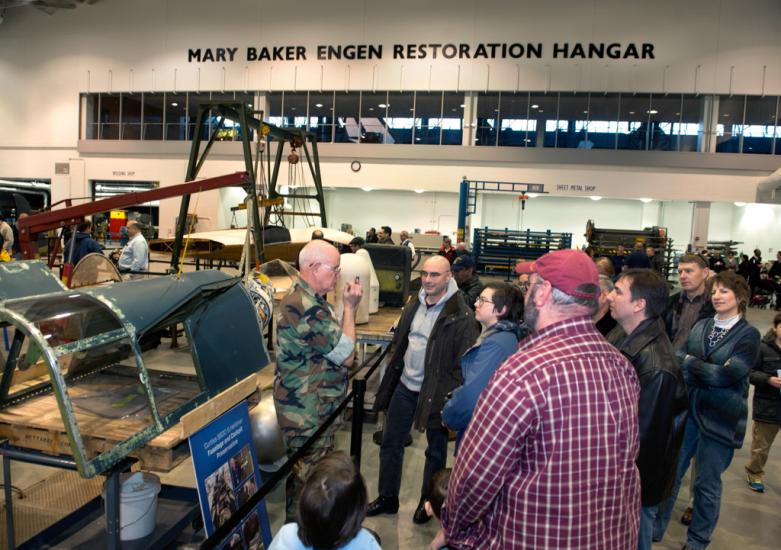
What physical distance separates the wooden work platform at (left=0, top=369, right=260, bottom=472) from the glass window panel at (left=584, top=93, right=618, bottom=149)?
20372 mm

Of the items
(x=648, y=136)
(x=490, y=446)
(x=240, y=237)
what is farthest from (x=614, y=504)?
(x=648, y=136)

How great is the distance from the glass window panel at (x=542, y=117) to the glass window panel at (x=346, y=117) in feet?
22.3

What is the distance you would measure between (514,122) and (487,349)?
772 inches

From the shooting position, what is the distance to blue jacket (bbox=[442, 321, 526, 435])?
2.74 m

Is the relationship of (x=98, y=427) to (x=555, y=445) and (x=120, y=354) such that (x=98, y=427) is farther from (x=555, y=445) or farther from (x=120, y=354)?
(x=555, y=445)

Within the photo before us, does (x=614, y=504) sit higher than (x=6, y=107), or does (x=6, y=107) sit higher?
(x=6, y=107)

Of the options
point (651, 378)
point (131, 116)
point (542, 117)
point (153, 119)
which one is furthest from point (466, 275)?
point (131, 116)

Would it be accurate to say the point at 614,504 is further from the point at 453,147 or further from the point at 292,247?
the point at 453,147

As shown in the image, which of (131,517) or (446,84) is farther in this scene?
(446,84)

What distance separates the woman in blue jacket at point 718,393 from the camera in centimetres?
354

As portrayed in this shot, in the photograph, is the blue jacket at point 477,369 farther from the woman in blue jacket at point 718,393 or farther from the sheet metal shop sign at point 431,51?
the sheet metal shop sign at point 431,51

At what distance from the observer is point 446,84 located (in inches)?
817

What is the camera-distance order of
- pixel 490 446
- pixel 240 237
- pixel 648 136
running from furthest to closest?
pixel 648 136 < pixel 240 237 < pixel 490 446

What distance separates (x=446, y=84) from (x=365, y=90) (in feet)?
10.5
